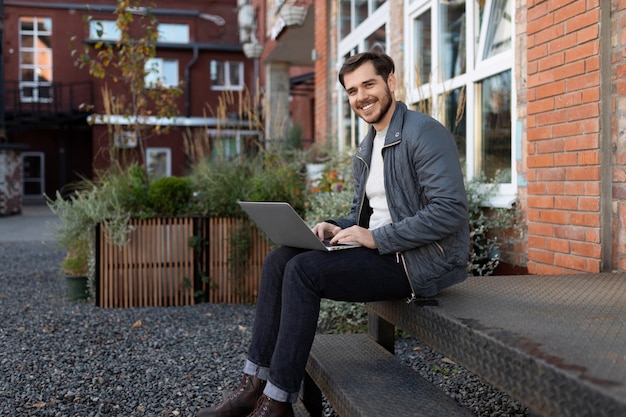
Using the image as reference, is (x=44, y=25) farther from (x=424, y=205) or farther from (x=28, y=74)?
(x=424, y=205)

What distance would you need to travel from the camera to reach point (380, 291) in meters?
1.96

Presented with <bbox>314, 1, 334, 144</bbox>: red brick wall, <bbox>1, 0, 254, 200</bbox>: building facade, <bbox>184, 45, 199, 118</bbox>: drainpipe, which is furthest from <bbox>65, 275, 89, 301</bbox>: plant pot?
<bbox>184, 45, 199, 118</bbox>: drainpipe

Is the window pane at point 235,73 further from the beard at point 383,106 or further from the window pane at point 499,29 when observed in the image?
the beard at point 383,106

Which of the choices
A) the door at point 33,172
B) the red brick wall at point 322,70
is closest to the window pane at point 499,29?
the red brick wall at point 322,70

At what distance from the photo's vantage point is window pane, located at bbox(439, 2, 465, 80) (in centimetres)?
454

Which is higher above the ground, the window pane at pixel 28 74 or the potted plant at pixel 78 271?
the window pane at pixel 28 74

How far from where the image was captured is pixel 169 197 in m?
4.96

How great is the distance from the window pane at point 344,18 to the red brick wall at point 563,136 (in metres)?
4.37

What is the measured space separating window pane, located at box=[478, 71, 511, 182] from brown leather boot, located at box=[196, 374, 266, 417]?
234cm

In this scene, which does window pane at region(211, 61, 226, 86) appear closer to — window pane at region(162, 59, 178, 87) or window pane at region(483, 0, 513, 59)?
window pane at region(162, 59, 178, 87)

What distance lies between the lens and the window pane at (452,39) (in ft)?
14.9

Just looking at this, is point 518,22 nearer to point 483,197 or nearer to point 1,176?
point 483,197

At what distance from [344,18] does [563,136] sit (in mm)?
5083

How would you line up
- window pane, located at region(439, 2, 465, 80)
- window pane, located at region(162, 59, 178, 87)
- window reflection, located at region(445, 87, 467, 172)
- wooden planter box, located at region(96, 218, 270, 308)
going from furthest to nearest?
window pane, located at region(162, 59, 178, 87) → wooden planter box, located at region(96, 218, 270, 308) → window pane, located at region(439, 2, 465, 80) → window reflection, located at region(445, 87, 467, 172)
